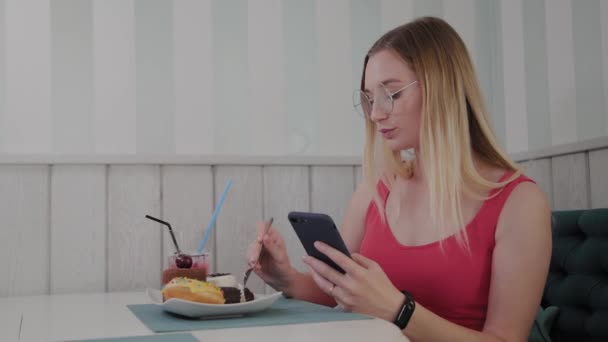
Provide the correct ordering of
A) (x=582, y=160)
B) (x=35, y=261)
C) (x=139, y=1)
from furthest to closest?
(x=139, y=1)
(x=35, y=261)
(x=582, y=160)

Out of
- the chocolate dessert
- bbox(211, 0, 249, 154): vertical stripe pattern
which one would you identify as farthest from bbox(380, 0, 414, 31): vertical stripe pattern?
the chocolate dessert

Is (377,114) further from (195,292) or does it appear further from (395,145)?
(195,292)

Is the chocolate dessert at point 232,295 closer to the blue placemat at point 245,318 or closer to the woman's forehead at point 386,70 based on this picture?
the blue placemat at point 245,318

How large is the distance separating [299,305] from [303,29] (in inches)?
44.4

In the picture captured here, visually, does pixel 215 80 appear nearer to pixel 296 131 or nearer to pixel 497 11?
pixel 296 131

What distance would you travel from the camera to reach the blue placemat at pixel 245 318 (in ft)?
3.70

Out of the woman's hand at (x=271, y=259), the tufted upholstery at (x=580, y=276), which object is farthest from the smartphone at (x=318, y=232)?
the tufted upholstery at (x=580, y=276)

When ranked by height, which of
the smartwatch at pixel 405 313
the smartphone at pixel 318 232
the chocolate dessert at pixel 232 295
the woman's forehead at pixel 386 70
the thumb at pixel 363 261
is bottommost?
the smartwatch at pixel 405 313

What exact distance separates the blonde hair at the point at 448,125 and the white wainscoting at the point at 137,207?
417 millimetres

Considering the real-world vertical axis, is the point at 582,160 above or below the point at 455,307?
above

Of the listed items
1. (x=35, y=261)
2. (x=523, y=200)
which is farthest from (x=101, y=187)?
(x=523, y=200)

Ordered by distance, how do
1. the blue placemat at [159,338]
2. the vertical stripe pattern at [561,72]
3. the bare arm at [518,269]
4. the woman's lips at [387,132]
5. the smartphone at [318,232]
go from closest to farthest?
the blue placemat at [159,338]
the smartphone at [318,232]
the bare arm at [518,269]
the woman's lips at [387,132]
the vertical stripe pattern at [561,72]

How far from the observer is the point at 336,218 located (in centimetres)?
229

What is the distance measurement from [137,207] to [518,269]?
3.75 ft
